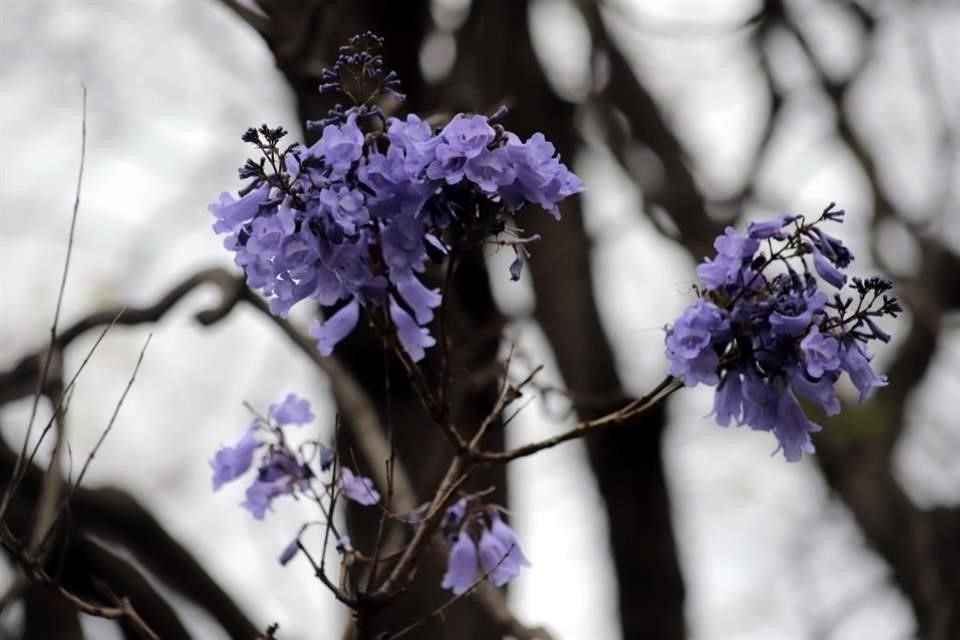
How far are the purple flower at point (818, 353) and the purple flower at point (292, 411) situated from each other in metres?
1.01

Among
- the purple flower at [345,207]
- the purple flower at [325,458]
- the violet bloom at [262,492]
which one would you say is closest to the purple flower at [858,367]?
the purple flower at [345,207]

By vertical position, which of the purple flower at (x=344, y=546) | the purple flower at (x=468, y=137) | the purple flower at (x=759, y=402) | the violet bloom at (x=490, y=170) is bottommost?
the purple flower at (x=344, y=546)

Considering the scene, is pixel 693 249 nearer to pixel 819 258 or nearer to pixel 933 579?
pixel 933 579

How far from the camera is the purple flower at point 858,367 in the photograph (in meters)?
1.85

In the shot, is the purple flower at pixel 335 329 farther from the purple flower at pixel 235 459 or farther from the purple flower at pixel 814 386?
the purple flower at pixel 814 386

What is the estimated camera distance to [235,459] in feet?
8.07

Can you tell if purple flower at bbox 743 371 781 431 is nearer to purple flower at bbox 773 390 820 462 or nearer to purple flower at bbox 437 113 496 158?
purple flower at bbox 773 390 820 462

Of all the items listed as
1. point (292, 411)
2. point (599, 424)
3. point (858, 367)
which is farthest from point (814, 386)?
point (292, 411)

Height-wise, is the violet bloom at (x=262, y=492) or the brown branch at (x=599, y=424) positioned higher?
the brown branch at (x=599, y=424)

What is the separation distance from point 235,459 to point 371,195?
82 centimetres

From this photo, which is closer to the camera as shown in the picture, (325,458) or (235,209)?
(235,209)

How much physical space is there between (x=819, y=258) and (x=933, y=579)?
14.1ft

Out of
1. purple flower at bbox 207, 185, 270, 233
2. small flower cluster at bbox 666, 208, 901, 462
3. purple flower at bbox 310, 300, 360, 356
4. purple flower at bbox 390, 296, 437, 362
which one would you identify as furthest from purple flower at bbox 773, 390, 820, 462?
purple flower at bbox 207, 185, 270, 233

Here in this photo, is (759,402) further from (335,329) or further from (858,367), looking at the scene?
(335,329)
